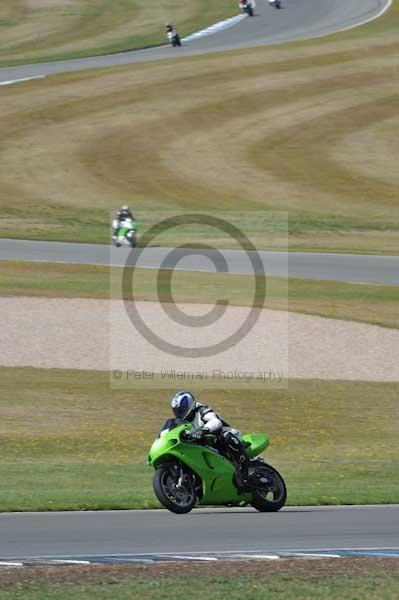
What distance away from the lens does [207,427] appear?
1455cm

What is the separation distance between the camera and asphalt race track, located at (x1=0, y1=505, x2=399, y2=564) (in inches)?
501

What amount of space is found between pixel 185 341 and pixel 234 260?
42.5 ft

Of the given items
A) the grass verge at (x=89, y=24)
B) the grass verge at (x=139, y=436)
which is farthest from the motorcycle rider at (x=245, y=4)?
the grass verge at (x=139, y=436)

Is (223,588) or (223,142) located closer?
(223,588)

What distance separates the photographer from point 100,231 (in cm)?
4806

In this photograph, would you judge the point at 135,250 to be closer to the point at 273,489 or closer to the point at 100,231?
the point at 100,231

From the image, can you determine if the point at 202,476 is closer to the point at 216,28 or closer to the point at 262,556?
the point at 262,556

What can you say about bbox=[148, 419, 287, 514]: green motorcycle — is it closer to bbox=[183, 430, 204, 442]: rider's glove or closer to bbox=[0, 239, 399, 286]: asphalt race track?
bbox=[183, 430, 204, 442]: rider's glove

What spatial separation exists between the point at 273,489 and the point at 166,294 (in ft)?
67.4

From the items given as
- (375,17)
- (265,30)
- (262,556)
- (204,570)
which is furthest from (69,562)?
(375,17)

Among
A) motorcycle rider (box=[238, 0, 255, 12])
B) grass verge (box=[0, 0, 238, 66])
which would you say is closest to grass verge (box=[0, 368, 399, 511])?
grass verge (box=[0, 0, 238, 66])

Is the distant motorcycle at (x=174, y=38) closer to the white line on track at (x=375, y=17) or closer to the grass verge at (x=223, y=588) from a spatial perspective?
the white line on track at (x=375, y=17)

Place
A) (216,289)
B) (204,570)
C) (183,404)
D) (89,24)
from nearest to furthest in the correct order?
(204,570) → (183,404) → (216,289) → (89,24)

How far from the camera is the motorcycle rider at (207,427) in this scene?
1453cm
